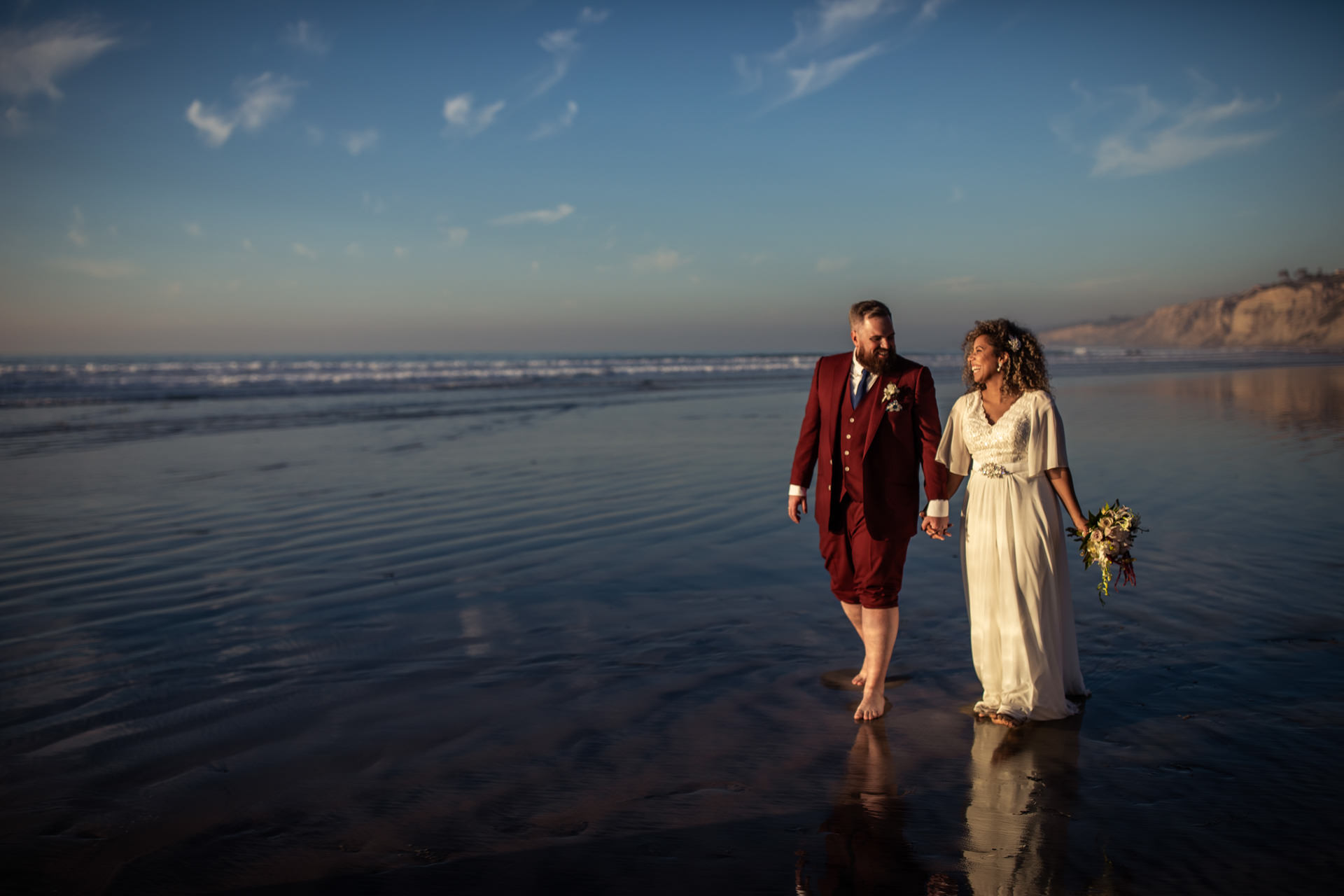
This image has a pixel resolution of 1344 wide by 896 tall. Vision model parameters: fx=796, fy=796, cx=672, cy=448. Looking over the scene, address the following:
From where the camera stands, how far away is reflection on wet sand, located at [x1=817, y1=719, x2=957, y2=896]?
8.52ft

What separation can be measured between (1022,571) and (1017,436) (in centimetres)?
65

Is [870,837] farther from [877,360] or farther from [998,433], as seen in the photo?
[877,360]

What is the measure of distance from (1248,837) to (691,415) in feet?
52.4

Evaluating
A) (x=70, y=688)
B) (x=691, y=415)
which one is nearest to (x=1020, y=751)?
(x=70, y=688)

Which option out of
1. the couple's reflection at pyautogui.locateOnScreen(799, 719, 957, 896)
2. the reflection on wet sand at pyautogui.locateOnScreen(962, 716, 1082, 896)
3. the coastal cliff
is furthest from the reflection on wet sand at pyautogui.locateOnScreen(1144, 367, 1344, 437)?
the coastal cliff

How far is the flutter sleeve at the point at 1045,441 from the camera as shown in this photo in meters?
3.76

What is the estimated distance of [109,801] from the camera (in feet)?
10.4

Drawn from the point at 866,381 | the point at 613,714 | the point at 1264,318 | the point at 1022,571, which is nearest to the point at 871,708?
the point at 1022,571

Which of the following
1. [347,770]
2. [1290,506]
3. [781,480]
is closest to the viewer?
[347,770]

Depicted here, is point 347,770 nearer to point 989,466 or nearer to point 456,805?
point 456,805

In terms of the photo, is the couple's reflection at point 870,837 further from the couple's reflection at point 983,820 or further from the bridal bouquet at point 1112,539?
the bridal bouquet at point 1112,539

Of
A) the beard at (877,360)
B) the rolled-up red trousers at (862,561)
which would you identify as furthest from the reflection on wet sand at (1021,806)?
the beard at (877,360)

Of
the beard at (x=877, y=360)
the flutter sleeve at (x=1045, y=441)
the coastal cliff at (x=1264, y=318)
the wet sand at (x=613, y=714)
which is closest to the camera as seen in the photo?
the wet sand at (x=613, y=714)

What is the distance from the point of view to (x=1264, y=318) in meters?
76.8
